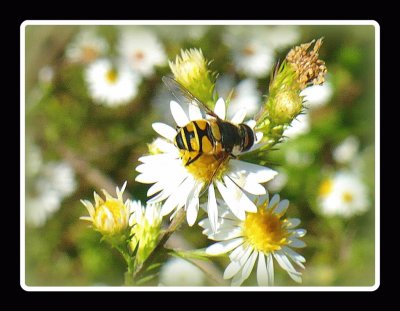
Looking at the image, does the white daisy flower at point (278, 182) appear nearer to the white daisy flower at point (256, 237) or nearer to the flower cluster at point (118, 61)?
the white daisy flower at point (256, 237)

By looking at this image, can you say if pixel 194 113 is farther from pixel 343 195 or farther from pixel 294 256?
pixel 343 195

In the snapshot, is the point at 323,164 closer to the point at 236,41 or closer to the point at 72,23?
the point at 236,41

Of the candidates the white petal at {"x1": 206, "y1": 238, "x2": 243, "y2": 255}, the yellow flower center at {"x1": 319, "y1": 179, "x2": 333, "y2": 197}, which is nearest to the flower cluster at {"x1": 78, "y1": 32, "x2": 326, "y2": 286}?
the white petal at {"x1": 206, "y1": 238, "x2": 243, "y2": 255}

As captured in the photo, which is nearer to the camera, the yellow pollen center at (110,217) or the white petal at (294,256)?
the yellow pollen center at (110,217)

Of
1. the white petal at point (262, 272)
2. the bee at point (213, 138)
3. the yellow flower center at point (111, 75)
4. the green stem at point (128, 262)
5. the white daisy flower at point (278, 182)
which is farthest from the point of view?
the yellow flower center at point (111, 75)

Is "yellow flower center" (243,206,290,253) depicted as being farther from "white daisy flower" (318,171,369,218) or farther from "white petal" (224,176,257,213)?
"white daisy flower" (318,171,369,218)

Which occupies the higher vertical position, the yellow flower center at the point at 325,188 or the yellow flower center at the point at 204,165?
the yellow flower center at the point at 204,165

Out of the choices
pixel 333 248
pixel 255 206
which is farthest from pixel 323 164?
pixel 255 206

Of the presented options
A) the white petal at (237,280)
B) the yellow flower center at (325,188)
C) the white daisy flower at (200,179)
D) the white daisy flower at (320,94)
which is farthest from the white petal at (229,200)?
the yellow flower center at (325,188)
